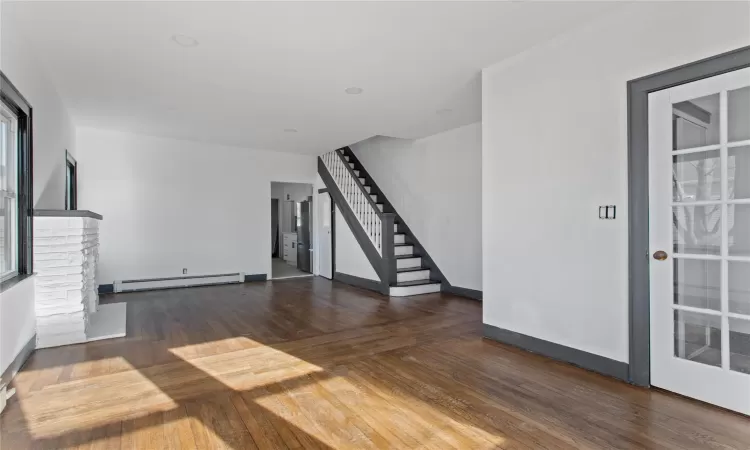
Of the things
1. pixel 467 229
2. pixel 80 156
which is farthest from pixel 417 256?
pixel 80 156

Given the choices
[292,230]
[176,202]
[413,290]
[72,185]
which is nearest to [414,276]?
[413,290]

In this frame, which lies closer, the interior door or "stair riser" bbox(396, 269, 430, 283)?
"stair riser" bbox(396, 269, 430, 283)

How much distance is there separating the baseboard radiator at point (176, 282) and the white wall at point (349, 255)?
2017 millimetres

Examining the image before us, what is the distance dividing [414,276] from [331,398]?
4.41 m

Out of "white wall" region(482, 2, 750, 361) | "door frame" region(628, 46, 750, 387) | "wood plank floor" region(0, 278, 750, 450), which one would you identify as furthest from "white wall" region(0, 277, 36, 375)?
"door frame" region(628, 46, 750, 387)

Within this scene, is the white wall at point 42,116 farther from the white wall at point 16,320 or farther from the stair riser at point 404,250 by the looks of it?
the stair riser at point 404,250

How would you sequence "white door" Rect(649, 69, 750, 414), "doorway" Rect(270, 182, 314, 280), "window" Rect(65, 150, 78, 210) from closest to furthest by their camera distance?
"white door" Rect(649, 69, 750, 414)
"window" Rect(65, 150, 78, 210)
"doorway" Rect(270, 182, 314, 280)

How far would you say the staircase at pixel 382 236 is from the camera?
21.9 feet

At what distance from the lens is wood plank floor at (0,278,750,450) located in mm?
2139

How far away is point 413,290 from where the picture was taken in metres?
6.50

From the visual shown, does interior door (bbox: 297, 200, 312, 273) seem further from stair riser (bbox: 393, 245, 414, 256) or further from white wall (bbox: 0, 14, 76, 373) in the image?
white wall (bbox: 0, 14, 76, 373)

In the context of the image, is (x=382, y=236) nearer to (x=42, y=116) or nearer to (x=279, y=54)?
(x=279, y=54)

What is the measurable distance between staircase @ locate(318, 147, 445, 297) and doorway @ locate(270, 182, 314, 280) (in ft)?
4.53

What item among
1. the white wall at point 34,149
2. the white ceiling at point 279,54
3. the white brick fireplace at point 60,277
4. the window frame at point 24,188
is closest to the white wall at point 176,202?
the white ceiling at point 279,54
